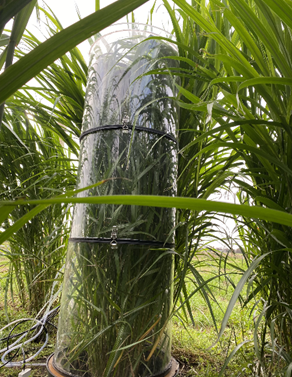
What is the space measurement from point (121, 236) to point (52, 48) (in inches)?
20.3

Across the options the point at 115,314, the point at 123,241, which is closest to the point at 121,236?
the point at 123,241

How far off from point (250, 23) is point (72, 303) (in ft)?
2.15

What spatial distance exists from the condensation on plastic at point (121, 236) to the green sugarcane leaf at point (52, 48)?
41 cm

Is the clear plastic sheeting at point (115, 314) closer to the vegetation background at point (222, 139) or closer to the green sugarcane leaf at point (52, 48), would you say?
the vegetation background at point (222, 139)

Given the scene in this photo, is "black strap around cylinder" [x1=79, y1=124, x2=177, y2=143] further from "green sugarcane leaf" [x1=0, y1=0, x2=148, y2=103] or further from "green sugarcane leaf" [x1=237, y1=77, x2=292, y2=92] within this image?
"green sugarcane leaf" [x1=0, y1=0, x2=148, y2=103]

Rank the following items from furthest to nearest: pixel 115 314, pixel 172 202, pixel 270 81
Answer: pixel 115 314, pixel 270 81, pixel 172 202

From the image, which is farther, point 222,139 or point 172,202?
point 222,139

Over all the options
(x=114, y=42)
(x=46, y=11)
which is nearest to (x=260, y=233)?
(x=114, y=42)

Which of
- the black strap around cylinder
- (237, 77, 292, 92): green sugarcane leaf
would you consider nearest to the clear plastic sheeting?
the black strap around cylinder

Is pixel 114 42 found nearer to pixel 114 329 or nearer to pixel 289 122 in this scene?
pixel 289 122

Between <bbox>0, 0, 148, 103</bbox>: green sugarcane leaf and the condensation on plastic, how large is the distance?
41 cm

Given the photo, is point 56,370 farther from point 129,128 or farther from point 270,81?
point 270,81

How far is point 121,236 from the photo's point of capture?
65 centimetres

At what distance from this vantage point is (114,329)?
24.6 inches
